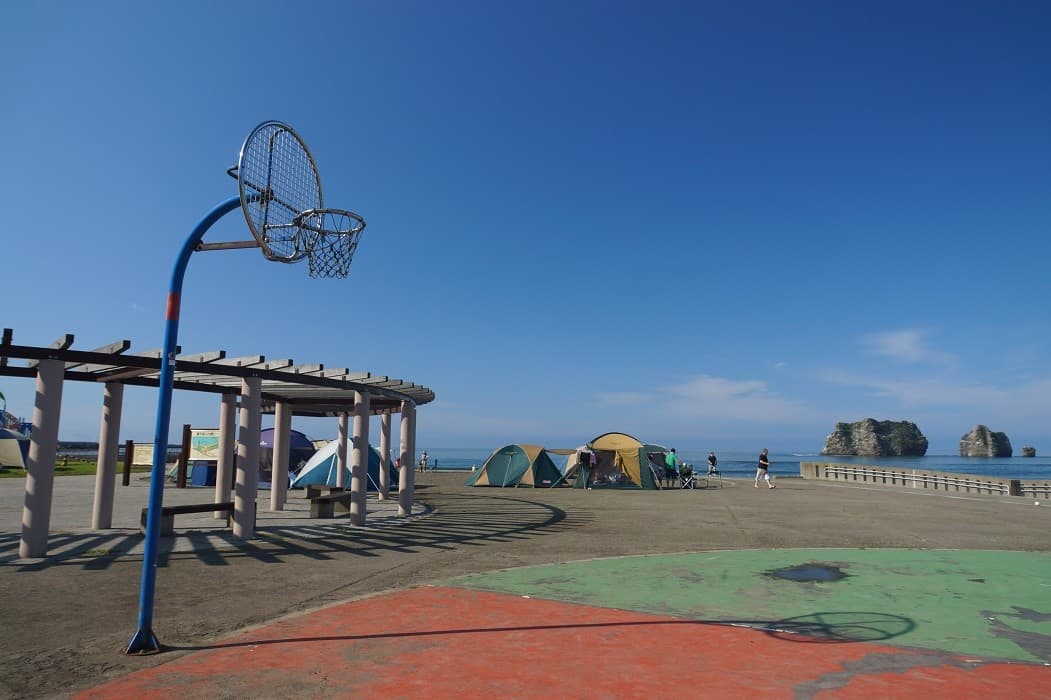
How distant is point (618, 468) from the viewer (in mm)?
30031

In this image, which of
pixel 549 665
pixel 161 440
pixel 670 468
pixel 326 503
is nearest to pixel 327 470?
pixel 326 503

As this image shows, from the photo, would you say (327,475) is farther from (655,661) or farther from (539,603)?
(655,661)

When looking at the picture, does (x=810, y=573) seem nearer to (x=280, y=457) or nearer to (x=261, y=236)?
(x=261, y=236)

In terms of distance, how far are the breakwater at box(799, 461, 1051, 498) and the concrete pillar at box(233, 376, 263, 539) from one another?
97.5ft

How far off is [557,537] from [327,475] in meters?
14.3

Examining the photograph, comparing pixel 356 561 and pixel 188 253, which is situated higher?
pixel 188 253

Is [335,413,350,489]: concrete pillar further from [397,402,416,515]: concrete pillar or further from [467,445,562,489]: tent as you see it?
[467,445,562,489]: tent

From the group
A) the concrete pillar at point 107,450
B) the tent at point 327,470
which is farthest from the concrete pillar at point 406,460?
the tent at point 327,470

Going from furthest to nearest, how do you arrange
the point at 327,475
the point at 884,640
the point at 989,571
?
the point at 327,475 < the point at 989,571 < the point at 884,640

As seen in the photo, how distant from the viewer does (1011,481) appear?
27.2 m

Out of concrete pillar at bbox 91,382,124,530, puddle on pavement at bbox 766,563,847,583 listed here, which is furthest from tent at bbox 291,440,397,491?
puddle on pavement at bbox 766,563,847,583

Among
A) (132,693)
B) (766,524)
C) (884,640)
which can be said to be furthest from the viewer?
(766,524)

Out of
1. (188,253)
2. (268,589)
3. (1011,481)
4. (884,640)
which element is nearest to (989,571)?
(884,640)

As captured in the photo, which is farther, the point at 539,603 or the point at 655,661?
the point at 539,603
